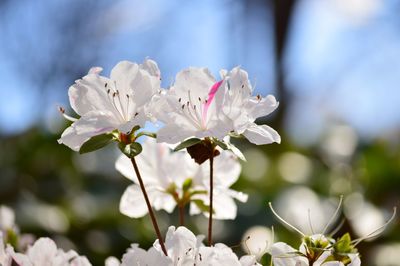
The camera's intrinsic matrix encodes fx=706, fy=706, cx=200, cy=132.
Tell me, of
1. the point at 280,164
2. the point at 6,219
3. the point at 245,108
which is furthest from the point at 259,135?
the point at 280,164

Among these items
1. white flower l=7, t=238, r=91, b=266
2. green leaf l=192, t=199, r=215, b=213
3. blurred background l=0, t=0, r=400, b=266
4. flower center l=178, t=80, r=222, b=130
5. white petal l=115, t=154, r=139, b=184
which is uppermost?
flower center l=178, t=80, r=222, b=130

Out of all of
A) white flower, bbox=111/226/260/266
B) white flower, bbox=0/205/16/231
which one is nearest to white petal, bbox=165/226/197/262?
white flower, bbox=111/226/260/266

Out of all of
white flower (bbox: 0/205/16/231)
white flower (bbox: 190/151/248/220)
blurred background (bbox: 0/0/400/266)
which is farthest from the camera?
blurred background (bbox: 0/0/400/266)

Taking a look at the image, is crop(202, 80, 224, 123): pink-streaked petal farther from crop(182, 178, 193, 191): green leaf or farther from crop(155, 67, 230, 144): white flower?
crop(182, 178, 193, 191): green leaf

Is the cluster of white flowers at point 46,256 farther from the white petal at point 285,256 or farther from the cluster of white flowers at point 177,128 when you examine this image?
the white petal at point 285,256

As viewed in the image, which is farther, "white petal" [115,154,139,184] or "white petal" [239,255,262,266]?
"white petal" [115,154,139,184]

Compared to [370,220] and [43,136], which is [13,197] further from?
A: [370,220]
